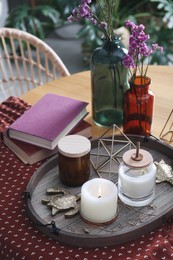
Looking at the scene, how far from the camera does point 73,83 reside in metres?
1.54

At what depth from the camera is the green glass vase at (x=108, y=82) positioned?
47.9 inches

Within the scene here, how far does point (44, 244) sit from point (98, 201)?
0.14 metres

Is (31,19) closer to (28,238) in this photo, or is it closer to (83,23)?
(83,23)

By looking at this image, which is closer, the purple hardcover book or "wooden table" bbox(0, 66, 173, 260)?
"wooden table" bbox(0, 66, 173, 260)

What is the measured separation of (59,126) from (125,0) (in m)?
2.40

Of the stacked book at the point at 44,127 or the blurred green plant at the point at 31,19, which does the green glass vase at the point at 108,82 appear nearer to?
the stacked book at the point at 44,127

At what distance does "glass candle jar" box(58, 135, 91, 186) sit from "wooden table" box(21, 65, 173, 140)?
0.87 feet

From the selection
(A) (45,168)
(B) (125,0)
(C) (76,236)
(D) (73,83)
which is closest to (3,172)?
(A) (45,168)

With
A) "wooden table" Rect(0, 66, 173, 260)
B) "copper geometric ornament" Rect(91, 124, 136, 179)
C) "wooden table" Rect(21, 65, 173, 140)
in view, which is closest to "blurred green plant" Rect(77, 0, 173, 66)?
"wooden table" Rect(21, 65, 173, 140)

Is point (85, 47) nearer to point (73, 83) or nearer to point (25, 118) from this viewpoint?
Answer: point (73, 83)

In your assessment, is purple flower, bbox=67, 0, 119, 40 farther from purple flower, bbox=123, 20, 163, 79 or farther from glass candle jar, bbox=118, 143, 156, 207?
glass candle jar, bbox=118, 143, 156, 207

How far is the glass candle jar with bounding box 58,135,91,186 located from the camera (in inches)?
40.5

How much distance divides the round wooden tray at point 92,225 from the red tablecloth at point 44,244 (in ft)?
0.05

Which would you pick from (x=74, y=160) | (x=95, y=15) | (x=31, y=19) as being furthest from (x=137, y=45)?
(x=31, y=19)
